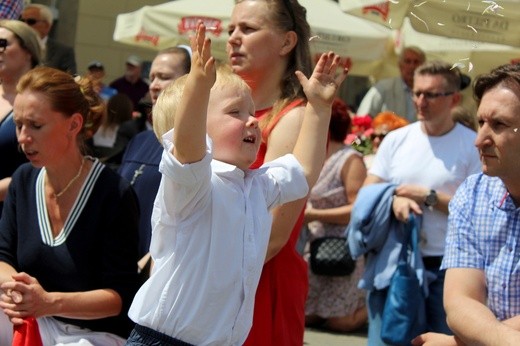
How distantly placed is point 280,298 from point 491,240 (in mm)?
740

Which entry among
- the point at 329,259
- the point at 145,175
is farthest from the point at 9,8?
the point at 329,259

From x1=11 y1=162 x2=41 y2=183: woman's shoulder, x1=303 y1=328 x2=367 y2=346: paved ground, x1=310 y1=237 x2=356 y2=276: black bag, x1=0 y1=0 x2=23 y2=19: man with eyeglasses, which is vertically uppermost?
x1=0 y1=0 x2=23 y2=19: man with eyeglasses

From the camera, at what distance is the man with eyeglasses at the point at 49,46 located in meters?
8.26

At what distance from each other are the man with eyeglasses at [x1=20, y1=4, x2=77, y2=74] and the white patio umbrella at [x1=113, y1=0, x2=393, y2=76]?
2.33 metres

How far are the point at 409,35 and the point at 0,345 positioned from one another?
Result: 32.2 ft

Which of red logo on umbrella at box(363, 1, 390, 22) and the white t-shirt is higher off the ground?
red logo on umbrella at box(363, 1, 390, 22)

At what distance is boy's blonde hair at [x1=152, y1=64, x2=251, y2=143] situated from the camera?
119 inches

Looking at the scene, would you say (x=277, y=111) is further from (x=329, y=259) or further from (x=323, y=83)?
(x=329, y=259)

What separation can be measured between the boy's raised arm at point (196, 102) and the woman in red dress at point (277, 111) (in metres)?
0.76

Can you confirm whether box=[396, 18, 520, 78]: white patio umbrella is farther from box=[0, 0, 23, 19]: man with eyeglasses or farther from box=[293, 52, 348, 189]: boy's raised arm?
box=[293, 52, 348, 189]: boy's raised arm

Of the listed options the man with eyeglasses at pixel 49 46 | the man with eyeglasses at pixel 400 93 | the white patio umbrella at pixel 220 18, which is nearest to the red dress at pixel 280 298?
the man with eyeglasses at pixel 49 46

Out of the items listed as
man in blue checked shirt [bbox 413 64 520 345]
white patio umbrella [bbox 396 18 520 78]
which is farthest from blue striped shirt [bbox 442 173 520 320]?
white patio umbrella [bbox 396 18 520 78]

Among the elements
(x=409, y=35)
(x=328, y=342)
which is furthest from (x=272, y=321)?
(x=409, y=35)

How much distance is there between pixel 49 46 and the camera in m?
8.81
